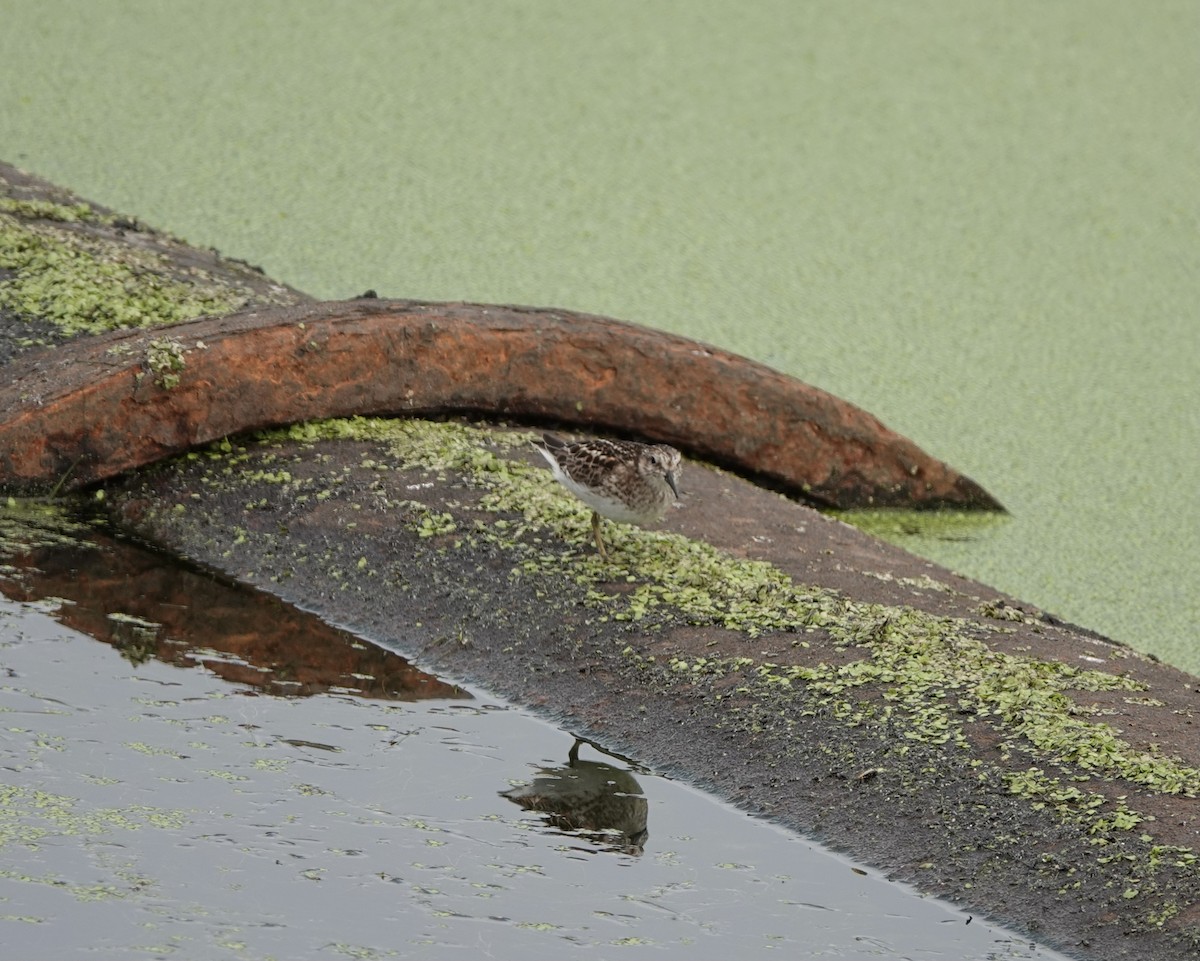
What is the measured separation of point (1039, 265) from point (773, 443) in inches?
93.7

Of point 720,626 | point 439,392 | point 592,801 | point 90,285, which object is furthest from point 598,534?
point 90,285

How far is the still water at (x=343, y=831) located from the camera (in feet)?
8.11

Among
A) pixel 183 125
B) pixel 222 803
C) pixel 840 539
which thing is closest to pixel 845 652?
pixel 840 539

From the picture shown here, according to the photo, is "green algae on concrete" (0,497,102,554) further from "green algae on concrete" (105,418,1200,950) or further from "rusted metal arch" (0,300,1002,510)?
"green algae on concrete" (105,418,1200,950)

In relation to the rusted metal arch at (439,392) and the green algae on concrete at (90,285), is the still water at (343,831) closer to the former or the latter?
the rusted metal arch at (439,392)

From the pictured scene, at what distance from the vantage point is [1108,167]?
729cm

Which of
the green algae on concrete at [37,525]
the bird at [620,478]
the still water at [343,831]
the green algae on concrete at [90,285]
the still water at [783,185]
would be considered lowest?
the still water at [343,831]

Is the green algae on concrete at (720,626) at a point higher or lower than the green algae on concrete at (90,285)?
lower

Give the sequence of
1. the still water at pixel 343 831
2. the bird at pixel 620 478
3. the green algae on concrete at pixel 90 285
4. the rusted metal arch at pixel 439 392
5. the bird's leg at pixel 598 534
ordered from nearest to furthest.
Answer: the still water at pixel 343 831
the bird at pixel 620 478
the bird's leg at pixel 598 534
the rusted metal arch at pixel 439 392
the green algae on concrete at pixel 90 285

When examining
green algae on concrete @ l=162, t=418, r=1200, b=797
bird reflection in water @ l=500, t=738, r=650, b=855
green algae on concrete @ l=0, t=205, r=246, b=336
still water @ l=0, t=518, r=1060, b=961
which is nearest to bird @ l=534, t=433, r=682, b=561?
green algae on concrete @ l=162, t=418, r=1200, b=797

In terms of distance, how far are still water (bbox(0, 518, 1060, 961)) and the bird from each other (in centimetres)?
53

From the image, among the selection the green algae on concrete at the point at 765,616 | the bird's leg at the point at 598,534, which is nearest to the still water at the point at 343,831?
the green algae on concrete at the point at 765,616

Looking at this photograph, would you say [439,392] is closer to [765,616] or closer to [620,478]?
[620,478]

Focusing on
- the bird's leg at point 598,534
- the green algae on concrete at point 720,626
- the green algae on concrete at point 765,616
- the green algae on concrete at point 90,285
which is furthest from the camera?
the green algae on concrete at point 90,285
